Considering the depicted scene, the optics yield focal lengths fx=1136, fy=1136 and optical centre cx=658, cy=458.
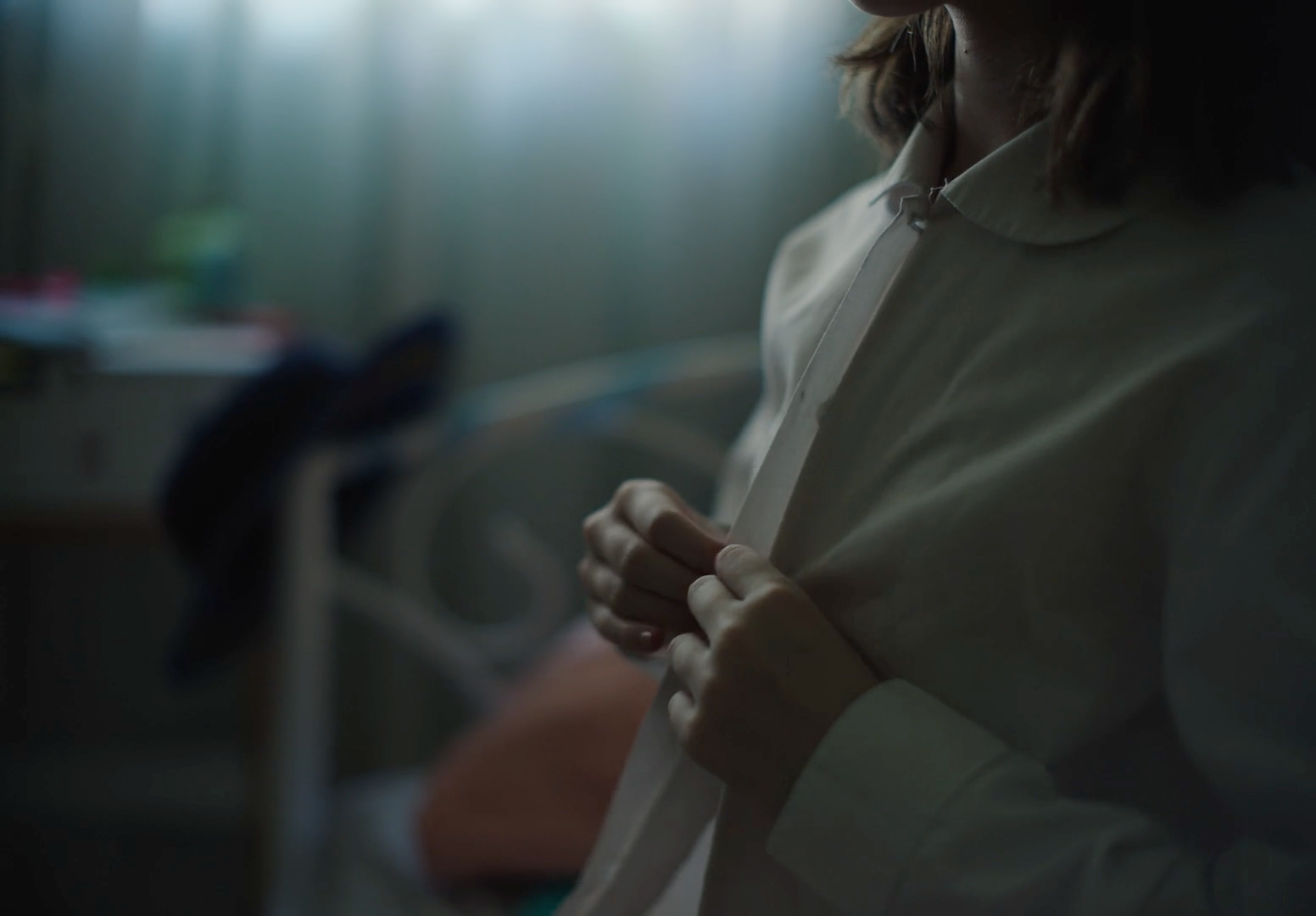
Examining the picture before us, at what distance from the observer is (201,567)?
3.85 ft

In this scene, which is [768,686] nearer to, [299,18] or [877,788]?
[877,788]

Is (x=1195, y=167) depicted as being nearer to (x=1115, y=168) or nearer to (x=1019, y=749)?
(x=1115, y=168)

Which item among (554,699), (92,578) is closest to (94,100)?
(92,578)

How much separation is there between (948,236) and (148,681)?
1.60 meters

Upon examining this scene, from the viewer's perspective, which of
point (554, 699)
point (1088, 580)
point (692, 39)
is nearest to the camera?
point (1088, 580)

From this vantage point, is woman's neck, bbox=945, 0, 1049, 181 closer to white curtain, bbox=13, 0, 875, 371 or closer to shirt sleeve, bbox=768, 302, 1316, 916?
shirt sleeve, bbox=768, 302, 1316, 916

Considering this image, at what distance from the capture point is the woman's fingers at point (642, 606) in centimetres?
48

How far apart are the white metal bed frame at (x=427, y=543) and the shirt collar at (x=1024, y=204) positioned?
2.78 ft

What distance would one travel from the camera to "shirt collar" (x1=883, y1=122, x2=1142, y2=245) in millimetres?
397

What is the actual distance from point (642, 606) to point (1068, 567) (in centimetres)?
18

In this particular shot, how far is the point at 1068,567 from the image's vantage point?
0.38m

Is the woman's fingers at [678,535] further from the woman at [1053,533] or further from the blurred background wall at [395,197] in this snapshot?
the blurred background wall at [395,197]

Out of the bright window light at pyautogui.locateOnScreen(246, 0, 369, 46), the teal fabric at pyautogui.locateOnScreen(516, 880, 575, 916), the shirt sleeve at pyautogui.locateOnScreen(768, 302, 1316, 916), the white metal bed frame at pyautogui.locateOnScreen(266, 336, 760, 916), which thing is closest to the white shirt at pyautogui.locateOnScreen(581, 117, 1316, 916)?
the shirt sleeve at pyautogui.locateOnScreen(768, 302, 1316, 916)

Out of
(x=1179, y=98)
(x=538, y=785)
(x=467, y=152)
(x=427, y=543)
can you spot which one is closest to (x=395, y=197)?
(x=467, y=152)
